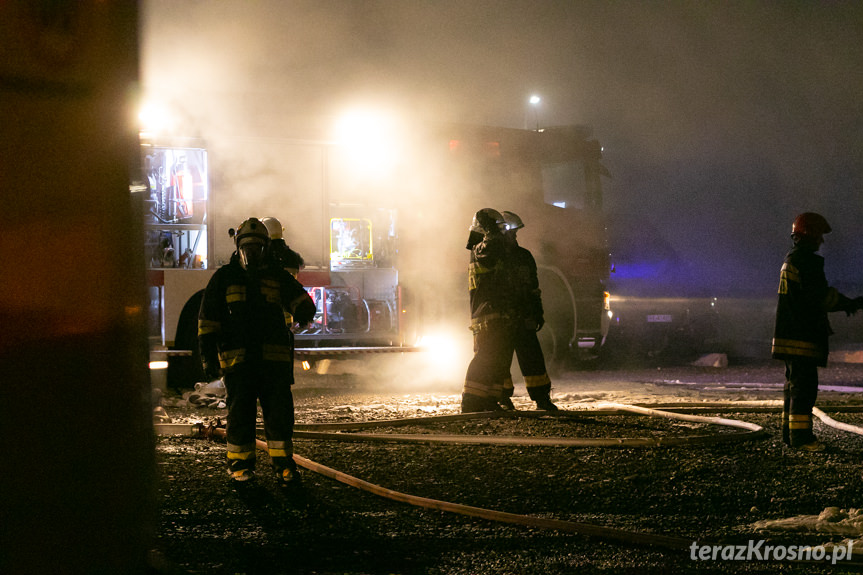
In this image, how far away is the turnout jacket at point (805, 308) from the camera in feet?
16.1

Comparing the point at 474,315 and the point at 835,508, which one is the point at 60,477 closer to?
the point at 835,508

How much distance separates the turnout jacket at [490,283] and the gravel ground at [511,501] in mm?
→ 881

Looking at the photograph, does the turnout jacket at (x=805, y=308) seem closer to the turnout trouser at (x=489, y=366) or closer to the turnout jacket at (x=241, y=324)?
the turnout trouser at (x=489, y=366)

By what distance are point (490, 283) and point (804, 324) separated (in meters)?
2.47

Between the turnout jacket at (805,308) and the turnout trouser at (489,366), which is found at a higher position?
the turnout jacket at (805,308)

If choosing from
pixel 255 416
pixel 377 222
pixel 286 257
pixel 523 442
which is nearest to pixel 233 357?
pixel 255 416

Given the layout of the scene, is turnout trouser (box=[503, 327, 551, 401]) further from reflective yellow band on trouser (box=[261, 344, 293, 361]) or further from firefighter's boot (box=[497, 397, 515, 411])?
reflective yellow band on trouser (box=[261, 344, 293, 361])

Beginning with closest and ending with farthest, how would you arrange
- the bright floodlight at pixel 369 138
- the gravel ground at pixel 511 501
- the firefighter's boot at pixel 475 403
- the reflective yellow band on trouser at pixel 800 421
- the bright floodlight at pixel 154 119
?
the gravel ground at pixel 511 501
the reflective yellow band on trouser at pixel 800 421
the firefighter's boot at pixel 475 403
the bright floodlight at pixel 154 119
the bright floodlight at pixel 369 138

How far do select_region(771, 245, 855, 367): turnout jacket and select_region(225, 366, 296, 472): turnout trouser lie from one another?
3.04 m

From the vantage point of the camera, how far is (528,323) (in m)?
6.64

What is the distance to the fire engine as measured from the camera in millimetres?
8469

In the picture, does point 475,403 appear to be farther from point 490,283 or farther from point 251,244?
point 251,244

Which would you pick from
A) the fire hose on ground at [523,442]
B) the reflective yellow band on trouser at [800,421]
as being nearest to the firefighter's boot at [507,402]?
the fire hose on ground at [523,442]

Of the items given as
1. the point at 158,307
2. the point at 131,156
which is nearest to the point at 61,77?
the point at 131,156
